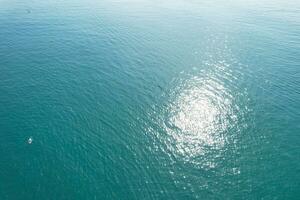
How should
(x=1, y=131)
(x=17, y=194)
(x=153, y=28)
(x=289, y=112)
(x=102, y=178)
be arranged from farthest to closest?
(x=153, y=28), (x=289, y=112), (x=1, y=131), (x=102, y=178), (x=17, y=194)

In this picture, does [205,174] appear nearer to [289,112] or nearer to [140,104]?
[140,104]

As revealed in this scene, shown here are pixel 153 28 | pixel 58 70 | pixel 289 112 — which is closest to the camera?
pixel 289 112

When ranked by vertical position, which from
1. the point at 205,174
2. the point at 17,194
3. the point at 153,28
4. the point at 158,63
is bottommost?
the point at 17,194

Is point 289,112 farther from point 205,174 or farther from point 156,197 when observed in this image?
point 156,197

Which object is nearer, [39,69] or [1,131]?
[1,131]

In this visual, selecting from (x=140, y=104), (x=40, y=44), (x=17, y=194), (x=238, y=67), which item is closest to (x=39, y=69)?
(x=40, y=44)

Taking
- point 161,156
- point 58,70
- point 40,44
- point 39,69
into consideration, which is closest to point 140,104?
point 161,156

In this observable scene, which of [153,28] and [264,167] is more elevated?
[153,28]
